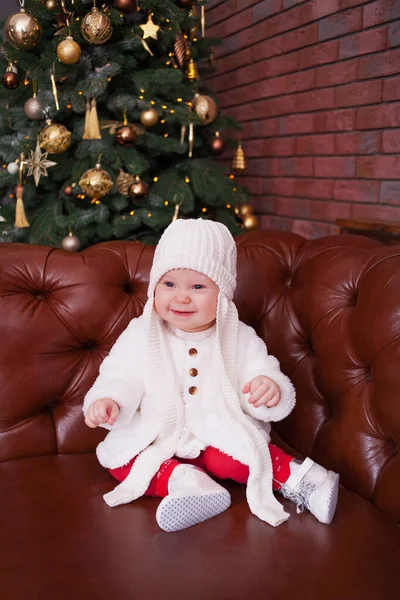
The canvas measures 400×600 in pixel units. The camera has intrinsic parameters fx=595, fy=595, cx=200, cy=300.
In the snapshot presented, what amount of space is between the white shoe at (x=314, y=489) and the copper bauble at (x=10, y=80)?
1.97 meters

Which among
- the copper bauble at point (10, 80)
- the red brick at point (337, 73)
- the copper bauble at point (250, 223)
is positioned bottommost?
the copper bauble at point (250, 223)

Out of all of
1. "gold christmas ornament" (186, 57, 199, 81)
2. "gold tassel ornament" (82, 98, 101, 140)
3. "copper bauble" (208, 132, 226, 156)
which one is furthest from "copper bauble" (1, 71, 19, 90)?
"copper bauble" (208, 132, 226, 156)

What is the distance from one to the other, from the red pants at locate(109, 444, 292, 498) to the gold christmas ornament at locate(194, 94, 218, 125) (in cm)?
164

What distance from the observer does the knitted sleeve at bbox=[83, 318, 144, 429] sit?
130 centimetres

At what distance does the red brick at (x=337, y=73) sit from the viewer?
2480mm

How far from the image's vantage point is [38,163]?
7.96 feet

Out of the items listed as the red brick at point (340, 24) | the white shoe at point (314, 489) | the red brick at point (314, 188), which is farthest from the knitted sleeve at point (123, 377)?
the red brick at point (340, 24)

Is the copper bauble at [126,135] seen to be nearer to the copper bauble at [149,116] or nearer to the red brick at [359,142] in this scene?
the copper bauble at [149,116]

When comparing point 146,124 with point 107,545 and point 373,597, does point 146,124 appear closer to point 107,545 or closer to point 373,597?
point 107,545

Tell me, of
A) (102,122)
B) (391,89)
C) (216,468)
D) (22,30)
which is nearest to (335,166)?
(391,89)

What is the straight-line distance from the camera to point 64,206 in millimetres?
→ 2662

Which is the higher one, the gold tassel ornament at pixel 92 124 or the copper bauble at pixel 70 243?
the gold tassel ornament at pixel 92 124

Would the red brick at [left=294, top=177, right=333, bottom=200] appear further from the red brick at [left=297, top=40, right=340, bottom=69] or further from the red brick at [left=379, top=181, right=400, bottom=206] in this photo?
the red brick at [left=297, top=40, right=340, bottom=69]

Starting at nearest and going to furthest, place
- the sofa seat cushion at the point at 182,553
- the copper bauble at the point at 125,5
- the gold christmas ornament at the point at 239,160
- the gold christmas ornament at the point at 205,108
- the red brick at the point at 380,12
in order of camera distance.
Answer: the sofa seat cushion at the point at 182,553 < the red brick at the point at 380,12 < the copper bauble at the point at 125,5 < the gold christmas ornament at the point at 205,108 < the gold christmas ornament at the point at 239,160
